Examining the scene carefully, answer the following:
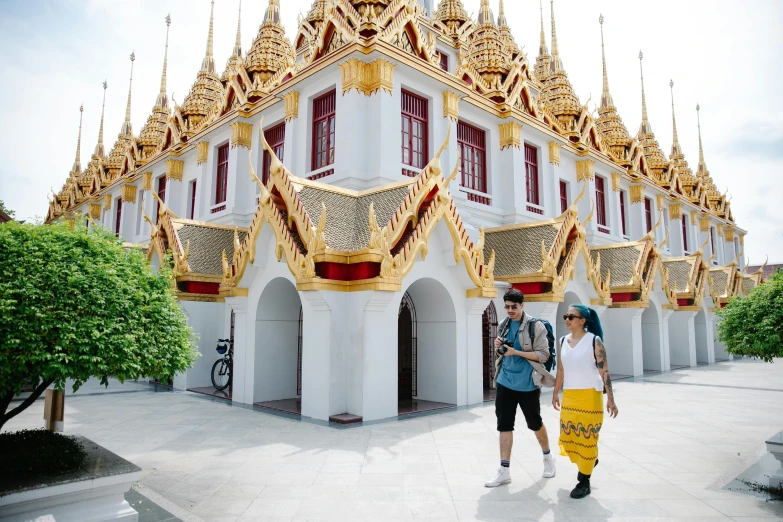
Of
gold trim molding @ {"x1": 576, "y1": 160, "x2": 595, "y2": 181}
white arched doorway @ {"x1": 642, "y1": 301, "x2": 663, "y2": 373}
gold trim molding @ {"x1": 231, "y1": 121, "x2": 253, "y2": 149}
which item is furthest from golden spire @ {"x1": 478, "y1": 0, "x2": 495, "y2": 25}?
white arched doorway @ {"x1": 642, "y1": 301, "x2": 663, "y2": 373}

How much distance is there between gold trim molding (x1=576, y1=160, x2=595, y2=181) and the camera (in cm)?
2022

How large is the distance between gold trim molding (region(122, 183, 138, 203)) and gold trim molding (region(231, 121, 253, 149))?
34.4 ft

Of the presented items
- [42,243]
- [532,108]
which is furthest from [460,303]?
[532,108]

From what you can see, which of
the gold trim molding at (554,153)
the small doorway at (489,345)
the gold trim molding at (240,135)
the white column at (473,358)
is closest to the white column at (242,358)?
the white column at (473,358)

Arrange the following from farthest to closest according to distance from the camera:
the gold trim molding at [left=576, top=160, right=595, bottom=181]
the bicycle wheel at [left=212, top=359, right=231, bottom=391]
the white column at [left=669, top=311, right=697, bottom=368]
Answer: the white column at [left=669, top=311, right=697, bottom=368] < the gold trim molding at [left=576, top=160, right=595, bottom=181] < the bicycle wheel at [left=212, top=359, right=231, bottom=391]

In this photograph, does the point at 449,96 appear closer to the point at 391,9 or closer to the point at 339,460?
the point at 391,9

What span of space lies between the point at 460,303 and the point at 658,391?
20.1 feet

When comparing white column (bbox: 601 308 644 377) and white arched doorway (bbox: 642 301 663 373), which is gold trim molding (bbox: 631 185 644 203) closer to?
white arched doorway (bbox: 642 301 663 373)

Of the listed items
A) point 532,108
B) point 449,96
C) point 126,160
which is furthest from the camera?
point 126,160

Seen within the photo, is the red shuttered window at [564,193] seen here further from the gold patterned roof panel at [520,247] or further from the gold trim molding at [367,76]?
the gold trim molding at [367,76]

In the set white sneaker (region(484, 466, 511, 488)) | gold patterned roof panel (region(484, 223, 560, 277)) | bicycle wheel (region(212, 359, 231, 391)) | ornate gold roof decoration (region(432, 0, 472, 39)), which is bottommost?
white sneaker (region(484, 466, 511, 488))

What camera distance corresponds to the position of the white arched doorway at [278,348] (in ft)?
35.8

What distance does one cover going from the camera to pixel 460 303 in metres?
10.8

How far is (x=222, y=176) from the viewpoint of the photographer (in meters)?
18.0
